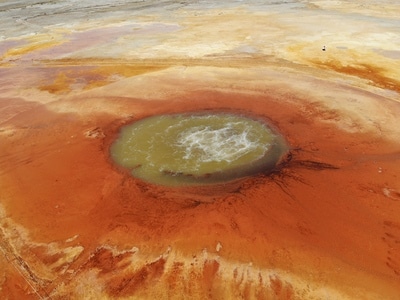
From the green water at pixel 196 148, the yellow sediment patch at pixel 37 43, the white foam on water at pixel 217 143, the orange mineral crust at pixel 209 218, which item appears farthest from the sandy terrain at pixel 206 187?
the white foam on water at pixel 217 143

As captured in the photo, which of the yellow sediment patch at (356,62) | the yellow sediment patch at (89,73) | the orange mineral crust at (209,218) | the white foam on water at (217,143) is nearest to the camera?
the orange mineral crust at (209,218)

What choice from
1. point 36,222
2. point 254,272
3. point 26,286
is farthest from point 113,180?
point 254,272

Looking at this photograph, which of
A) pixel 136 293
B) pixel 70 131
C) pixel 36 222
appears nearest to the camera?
pixel 136 293

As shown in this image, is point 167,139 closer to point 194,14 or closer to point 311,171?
point 311,171

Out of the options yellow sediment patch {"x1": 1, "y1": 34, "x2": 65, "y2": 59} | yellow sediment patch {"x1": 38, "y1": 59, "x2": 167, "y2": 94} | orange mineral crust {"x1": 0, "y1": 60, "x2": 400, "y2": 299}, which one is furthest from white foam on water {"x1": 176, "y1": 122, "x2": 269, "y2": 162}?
yellow sediment patch {"x1": 1, "y1": 34, "x2": 65, "y2": 59}

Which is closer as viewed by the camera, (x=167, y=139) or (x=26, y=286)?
(x=26, y=286)

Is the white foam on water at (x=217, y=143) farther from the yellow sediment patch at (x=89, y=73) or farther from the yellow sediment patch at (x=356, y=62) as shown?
the yellow sediment patch at (x=356, y=62)

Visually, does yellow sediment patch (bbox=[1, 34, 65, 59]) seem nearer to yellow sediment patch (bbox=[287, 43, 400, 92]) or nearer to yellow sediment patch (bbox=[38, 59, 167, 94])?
yellow sediment patch (bbox=[38, 59, 167, 94])
